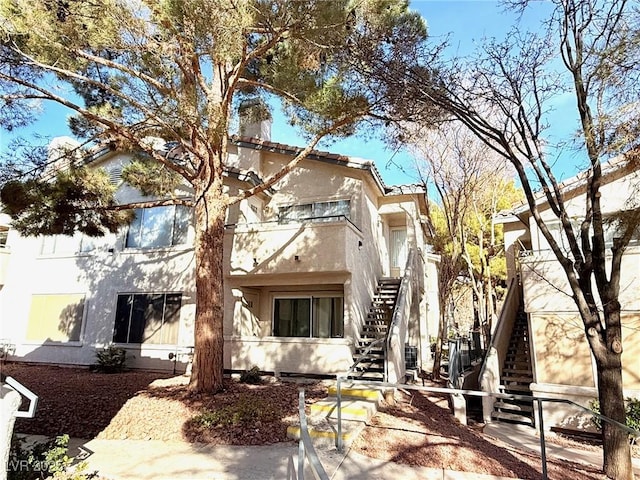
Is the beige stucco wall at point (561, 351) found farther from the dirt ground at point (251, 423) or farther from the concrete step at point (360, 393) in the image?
the concrete step at point (360, 393)

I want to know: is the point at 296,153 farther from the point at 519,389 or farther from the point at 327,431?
the point at 519,389

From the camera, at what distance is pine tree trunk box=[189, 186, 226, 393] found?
8.61m

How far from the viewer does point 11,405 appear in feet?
13.4

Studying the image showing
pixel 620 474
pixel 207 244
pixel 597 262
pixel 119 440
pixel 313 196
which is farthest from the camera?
pixel 313 196

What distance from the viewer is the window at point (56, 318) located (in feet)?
46.1

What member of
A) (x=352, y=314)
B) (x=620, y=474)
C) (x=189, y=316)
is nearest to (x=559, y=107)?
(x=620, y=474)

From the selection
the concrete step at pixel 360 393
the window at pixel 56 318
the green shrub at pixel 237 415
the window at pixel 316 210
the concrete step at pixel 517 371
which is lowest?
the green shrub at pixel 237 415

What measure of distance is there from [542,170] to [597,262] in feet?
6.07

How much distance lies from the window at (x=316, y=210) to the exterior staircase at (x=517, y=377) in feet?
23.6

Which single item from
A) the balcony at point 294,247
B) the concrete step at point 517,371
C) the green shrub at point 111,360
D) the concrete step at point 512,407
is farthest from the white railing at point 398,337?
the green shrub at point 111,360

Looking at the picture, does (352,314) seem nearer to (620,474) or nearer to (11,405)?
(620,474)

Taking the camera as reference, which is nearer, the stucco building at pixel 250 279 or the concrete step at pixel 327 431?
the concrete step at pixel 327 431

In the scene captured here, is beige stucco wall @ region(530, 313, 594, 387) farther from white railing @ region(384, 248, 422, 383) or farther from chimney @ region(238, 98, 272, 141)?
chimney @ region(238, 98, 272, 141)

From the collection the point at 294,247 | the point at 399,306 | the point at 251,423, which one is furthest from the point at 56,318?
the point at 399,306
